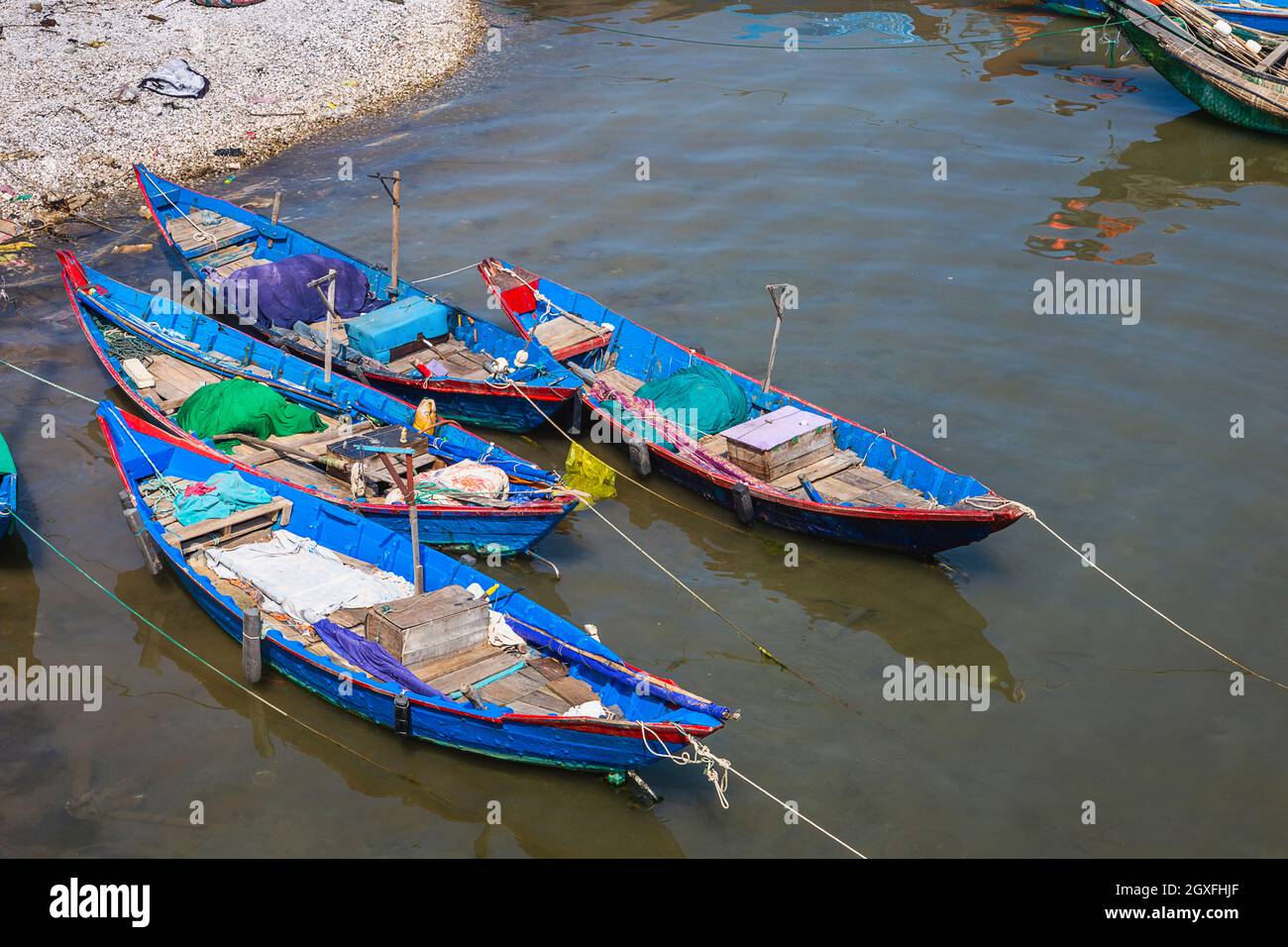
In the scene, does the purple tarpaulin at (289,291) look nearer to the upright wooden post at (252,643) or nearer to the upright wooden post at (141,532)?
the upright wooden post at (141,532)

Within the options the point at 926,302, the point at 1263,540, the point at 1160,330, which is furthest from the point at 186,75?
the point at 1263,540

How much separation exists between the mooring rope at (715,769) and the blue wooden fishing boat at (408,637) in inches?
2.4

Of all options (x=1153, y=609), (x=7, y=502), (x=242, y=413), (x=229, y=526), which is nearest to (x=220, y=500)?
(x=229, y=526)

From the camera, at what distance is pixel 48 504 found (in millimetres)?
20766

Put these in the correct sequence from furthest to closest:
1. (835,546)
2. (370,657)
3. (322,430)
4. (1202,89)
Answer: (1202,89), (322,430), (835,546), (370,657)

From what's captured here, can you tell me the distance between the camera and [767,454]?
19406mm

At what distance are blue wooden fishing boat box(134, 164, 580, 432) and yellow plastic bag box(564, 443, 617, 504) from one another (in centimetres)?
158

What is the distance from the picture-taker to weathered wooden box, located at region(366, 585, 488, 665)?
607 inches

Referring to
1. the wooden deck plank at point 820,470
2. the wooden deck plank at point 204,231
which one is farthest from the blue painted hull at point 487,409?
the wooden deck plank at point 204,231

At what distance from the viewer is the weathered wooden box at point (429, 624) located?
607 inches

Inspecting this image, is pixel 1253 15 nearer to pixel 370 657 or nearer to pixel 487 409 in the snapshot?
pixel 487 409

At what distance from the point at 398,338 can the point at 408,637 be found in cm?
921

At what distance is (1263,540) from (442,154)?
23.2m

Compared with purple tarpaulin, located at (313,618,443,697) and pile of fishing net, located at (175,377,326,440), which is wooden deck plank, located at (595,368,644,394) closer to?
pile of fishing net, located at (175,377,326,440)
